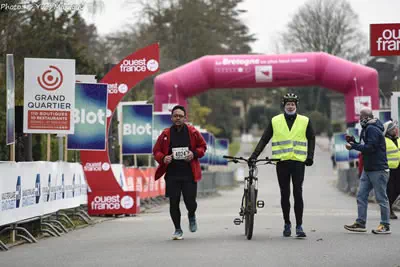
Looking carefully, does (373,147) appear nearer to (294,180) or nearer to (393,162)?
(294,180)

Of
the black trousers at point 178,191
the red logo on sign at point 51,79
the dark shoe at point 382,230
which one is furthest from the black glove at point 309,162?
the red logo on sign at point 51,79

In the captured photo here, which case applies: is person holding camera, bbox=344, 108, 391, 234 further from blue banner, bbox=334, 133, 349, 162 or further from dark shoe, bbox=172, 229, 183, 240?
Result: blue banner, bbox=334, 133, 349, 162

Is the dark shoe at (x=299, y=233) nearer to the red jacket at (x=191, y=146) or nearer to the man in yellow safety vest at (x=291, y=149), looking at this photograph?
the man in yellow safety vest at (x=291, y=149)

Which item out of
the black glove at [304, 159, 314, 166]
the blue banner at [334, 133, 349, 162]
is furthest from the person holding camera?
→ the blue banner at [334, 133, 349, 162]

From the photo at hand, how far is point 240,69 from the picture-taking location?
31344 millimetres

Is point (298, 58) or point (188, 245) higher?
point (298, 58)

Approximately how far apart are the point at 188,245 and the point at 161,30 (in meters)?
51.3

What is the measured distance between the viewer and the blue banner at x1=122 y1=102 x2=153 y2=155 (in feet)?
81.7

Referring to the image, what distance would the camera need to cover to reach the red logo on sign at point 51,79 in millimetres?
15602

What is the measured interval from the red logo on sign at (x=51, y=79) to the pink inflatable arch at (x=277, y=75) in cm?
1594

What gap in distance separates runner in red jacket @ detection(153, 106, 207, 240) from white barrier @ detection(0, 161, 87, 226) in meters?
1.83

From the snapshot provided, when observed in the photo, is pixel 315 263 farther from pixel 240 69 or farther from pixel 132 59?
pixel 240 69

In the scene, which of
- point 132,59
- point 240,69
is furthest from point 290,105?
point 240,69

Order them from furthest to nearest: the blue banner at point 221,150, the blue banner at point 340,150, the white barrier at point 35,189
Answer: the blue banner at point 221,150
the blue banner at point 340,150
the white barrier at point 35,189
